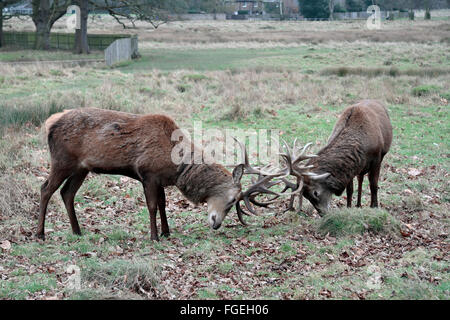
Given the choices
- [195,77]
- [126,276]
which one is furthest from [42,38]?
[126,276]

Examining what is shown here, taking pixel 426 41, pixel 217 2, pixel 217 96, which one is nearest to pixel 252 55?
pixel 426 41

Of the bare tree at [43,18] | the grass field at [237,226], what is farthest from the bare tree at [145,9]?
the grass field at [237,226]

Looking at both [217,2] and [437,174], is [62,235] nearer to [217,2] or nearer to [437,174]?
[437,174]

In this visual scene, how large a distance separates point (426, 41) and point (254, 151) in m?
38.2

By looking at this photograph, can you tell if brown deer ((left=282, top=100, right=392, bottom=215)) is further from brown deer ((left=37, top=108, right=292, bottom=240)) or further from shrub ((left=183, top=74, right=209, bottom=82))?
shrub ((left=183, top=74, right=209, bottom=82))

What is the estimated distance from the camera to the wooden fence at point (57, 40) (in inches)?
1822

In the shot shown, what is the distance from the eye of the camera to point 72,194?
894 centimetres

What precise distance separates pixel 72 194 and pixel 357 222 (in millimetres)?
4608

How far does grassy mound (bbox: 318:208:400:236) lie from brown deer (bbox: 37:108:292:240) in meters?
1.23

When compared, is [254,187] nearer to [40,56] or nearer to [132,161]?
[132,161]

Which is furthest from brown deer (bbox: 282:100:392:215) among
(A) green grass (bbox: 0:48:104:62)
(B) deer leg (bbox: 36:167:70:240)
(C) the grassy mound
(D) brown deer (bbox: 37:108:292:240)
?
(A) green grass (bbox: 0:48:104:62)

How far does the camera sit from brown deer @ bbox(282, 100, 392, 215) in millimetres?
9523

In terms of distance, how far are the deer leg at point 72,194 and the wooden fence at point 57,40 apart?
38997 mm

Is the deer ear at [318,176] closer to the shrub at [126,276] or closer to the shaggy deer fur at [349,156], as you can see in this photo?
the shaggy deer fur at [349,156]
